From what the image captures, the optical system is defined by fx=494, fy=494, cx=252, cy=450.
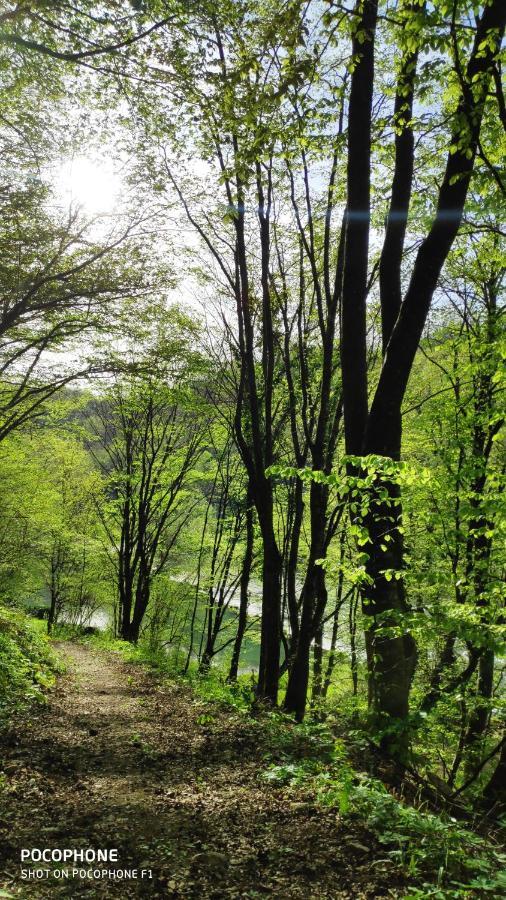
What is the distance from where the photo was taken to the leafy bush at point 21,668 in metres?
7.28

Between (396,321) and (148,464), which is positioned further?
(148,464)

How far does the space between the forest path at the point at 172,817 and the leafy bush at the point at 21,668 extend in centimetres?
53

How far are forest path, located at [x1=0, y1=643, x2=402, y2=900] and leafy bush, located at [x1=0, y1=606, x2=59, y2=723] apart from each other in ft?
1.75

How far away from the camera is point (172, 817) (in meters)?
4.15

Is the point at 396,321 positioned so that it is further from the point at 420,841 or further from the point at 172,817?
the point at 172,817

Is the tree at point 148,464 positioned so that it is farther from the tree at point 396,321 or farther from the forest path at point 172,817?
the tree at point 396,321

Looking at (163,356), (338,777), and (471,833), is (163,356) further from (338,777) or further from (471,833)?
(471,833)

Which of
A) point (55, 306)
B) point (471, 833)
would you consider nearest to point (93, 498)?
point (55, 306)

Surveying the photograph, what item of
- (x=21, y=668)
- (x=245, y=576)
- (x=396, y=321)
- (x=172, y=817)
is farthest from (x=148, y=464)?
(x=172, y=817)

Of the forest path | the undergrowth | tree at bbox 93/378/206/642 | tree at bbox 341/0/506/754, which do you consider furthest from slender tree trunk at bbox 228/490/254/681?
tree at bbox 341/0/506/754

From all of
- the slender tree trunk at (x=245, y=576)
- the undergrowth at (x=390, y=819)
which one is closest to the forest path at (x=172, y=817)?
the undergrowth at (x=390, y=819)

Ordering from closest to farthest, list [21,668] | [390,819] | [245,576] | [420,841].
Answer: [420,841] < [390,819] < [21,668] < [245,576]

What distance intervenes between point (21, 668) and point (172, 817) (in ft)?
18.2

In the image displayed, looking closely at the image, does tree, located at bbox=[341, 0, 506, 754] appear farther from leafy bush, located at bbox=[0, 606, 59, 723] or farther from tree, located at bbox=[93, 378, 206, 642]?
tree, located at bbox=[93, 378, 206, 642]
